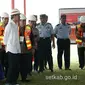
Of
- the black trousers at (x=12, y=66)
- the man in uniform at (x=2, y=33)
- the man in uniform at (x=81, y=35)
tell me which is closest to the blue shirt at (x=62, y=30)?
the man in uniform at (x=81, y=35)

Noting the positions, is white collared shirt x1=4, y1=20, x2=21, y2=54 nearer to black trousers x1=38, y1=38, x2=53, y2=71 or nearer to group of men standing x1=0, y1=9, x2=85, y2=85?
group of men standing x1=0, y1=9, x2=85, y2=85

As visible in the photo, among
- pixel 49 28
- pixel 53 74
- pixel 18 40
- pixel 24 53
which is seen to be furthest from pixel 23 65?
pixel 49 28

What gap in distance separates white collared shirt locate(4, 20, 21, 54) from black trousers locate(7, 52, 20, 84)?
9 cm

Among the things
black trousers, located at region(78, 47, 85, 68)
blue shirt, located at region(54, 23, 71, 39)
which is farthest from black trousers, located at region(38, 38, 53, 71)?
black trousers, located at region(78, 47, 85, 68)

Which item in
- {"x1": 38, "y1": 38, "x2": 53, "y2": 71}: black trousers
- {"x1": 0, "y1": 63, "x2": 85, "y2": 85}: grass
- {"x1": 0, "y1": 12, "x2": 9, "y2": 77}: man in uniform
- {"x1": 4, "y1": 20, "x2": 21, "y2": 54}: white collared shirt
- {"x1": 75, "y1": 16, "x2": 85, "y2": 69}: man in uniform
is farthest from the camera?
{"x1": 75, "y1": 16, "x2": 85, "y2": 69}: man in uniform

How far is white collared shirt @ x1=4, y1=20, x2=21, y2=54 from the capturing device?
5.26 metres

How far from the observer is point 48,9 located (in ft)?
50.9

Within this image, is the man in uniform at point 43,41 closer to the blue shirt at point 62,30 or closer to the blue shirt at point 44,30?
the blue shirt at point 44,30

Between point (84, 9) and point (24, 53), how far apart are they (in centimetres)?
1024

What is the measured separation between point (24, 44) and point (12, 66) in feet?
1.78

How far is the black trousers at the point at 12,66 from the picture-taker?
210 inches

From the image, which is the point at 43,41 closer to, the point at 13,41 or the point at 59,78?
the point at 59,78

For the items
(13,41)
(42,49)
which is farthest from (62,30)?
(13,41)

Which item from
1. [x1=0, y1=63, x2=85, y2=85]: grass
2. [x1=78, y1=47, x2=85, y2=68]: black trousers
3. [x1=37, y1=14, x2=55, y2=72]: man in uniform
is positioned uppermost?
[x1=37, y1=14, x2=55, y2=72]: man in uniform
